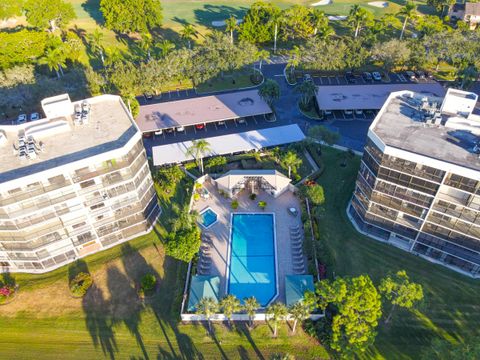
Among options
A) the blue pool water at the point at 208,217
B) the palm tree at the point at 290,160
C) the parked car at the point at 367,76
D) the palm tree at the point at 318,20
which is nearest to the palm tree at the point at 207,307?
the blue pool water at the point at 208,217

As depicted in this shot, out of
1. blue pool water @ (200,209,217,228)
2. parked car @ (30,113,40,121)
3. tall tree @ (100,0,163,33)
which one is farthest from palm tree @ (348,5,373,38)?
parked car @ (30,113,40,121)

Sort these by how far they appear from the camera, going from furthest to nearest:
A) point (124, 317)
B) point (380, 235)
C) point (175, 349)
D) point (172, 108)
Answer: point (172, 108) < point (380, 235) < point (124, 317) < point (175, 349)

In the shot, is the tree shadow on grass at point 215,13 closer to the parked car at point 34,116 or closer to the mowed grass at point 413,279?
the parked car at point 34,116

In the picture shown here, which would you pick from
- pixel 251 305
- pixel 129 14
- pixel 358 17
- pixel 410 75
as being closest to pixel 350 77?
pixel 410 75

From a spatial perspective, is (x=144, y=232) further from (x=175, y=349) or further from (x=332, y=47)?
(x=332, y=47)

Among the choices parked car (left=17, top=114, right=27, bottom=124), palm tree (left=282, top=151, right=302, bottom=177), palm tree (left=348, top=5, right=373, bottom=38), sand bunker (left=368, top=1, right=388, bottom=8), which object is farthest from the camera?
sand bunker (left=368, top=1, right=388, bottom=8)

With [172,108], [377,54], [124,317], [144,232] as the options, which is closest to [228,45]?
[172,108]

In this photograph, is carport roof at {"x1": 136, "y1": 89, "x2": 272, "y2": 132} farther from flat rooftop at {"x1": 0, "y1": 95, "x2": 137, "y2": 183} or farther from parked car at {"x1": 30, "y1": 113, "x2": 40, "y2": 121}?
parked car at {"x1": 30, "y1": 113, "x2": 40, "y2": 121}
